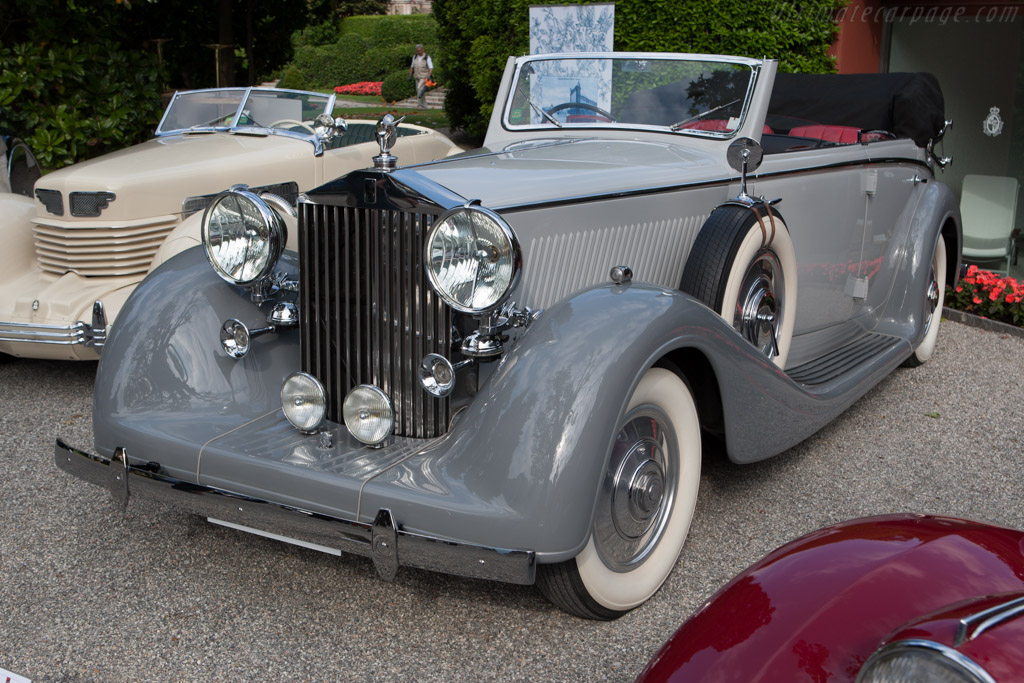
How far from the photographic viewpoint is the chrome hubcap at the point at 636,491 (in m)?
2.49

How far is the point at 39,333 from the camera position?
435 cm

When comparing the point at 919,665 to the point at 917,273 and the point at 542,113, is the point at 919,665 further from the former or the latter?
the point at 917,273

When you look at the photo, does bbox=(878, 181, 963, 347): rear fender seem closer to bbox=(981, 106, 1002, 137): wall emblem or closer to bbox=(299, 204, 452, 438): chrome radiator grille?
bbox=(299, 204, 452, 438): chrome radiator grille

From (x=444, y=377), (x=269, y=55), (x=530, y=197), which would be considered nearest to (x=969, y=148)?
(x=530, y=197)

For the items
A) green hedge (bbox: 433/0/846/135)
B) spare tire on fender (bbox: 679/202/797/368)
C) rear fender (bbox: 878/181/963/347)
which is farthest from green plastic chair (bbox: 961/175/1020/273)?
spare tire on fender (bbox: 679/202/797/368)

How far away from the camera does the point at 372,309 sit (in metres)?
2.69

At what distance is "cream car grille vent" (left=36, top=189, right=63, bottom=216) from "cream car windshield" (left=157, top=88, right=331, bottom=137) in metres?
1.43

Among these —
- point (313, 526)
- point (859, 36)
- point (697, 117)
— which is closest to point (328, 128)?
point (697, 117)

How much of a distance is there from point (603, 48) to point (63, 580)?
5.53m

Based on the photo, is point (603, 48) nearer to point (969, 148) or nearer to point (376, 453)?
point (969, 148)

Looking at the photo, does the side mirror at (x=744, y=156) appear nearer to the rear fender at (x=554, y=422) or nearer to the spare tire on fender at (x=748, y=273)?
the spare tire on fender at (x=748, y=273)

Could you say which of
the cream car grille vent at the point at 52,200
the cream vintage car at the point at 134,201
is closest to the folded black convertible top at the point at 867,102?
the cream vintage car at the point at 134,201

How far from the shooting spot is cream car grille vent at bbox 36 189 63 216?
4.88m

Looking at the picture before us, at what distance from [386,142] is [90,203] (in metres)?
2.77
